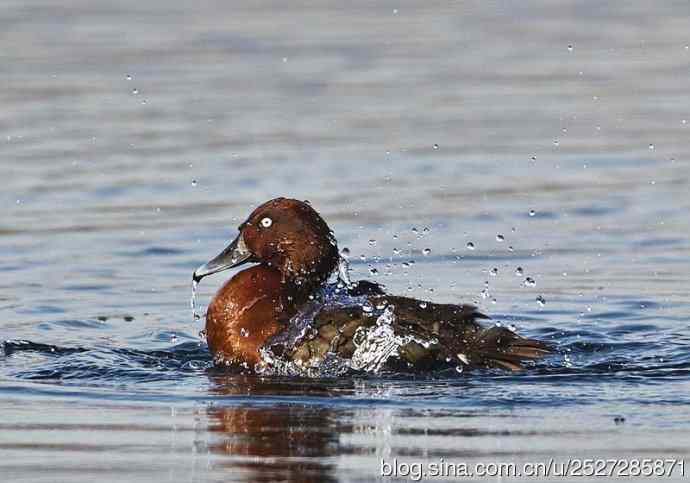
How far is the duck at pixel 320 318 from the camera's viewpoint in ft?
28.4

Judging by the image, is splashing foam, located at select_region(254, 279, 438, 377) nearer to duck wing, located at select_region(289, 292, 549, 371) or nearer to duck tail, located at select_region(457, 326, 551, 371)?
duck wing, located at select_region(289, 292, 549, 371)

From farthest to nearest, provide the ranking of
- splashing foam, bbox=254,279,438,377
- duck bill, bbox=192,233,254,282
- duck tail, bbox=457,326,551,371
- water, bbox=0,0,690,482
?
1. duck bill, bbox=192,233,254,282
2. duck tail, bbox=457,326,551,371
3. splashing foam, bbox=254,279,438,377
4. water, bbox=0,0,690,482

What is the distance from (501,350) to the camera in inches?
348

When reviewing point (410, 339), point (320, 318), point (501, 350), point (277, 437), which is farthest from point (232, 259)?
point (277, 437)

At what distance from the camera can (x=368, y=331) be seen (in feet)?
28.2

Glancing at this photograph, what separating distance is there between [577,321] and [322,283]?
5.62ft

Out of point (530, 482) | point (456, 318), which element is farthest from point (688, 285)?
point (530, 482)

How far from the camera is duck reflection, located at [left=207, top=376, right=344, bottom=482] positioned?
21.6ft

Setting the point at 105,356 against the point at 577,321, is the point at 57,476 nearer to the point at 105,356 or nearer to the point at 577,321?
the point at 105,356

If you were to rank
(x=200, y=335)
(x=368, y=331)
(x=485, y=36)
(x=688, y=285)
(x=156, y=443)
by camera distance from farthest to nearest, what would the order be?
(x=485, y=36) → (x=688, y=285) → (x=200, y=335) → (x=368, y=331) → (x=156, y=443)

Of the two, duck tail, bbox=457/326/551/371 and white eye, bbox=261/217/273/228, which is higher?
white eye, bbox=261/217/273/228

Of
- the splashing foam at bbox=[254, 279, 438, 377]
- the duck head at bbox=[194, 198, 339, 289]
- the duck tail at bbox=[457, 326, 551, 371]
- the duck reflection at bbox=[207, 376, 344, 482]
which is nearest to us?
the duck reflection at bbox=[207, 376, 344, 482]

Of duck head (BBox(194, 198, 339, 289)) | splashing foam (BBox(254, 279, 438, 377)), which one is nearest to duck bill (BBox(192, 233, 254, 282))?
A: duck head (BBox(194, 198, 339, 289))

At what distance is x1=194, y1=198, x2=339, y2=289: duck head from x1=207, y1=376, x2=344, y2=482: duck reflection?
1.01 m
